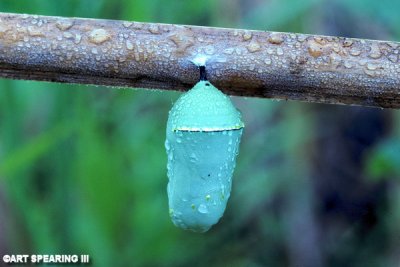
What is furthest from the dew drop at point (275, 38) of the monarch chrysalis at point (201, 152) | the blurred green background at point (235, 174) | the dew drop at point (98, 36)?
the blurred green background at point (235, 174)

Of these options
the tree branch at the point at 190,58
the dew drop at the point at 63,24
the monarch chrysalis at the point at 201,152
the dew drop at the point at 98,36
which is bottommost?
the monarch chrysalis at the point at 201,152

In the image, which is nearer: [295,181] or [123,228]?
[123,228]

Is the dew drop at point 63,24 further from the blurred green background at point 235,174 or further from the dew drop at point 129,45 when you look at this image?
the blurred green background at point 235,174

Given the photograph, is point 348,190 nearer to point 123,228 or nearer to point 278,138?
point 278,138

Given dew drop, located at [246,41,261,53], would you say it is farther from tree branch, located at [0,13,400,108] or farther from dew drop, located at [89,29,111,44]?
dew drop, located at [89,29,111,44]

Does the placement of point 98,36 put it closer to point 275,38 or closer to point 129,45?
point 129,45

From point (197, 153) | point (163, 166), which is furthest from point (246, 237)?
point (197, 153)
